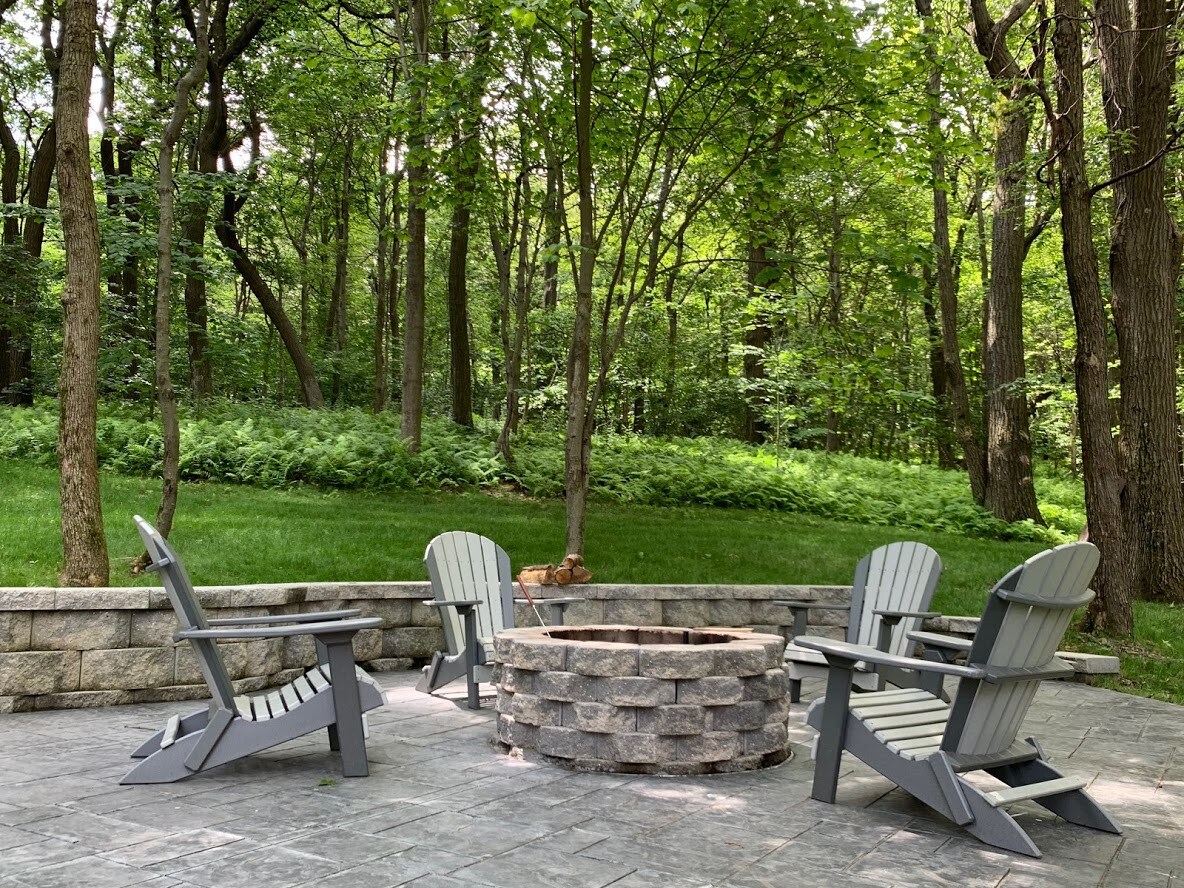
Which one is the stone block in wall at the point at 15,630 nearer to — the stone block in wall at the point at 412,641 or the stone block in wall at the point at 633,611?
the stone block in wall at the point at 412,641

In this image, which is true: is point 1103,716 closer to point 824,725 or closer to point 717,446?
point 824,725

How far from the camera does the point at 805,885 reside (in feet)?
8.89

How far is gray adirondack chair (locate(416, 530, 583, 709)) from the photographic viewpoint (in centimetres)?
530

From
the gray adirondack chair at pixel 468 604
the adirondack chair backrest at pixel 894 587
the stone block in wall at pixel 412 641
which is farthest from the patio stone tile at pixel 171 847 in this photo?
the adirondack chair backrest at pixel 894 587

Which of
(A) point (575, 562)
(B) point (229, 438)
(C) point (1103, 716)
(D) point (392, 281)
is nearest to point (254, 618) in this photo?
(A) point (575, 562)

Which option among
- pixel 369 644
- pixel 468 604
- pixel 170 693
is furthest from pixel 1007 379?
pixel 170 693

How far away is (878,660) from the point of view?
11.2 feet

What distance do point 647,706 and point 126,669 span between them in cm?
280

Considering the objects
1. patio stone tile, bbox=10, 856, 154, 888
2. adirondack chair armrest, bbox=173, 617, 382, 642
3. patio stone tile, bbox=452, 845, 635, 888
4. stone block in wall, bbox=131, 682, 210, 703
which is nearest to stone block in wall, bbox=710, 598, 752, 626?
stone block in wall, bbox=131, 682, 210, 703

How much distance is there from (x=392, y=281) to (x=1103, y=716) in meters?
17.7

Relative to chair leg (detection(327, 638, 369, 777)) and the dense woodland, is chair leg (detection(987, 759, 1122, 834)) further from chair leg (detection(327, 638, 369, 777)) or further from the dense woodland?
the dense woodland

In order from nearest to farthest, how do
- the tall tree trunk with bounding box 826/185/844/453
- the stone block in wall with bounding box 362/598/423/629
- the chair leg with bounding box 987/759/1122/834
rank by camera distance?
1. the chair leg with bounding box 987/759/1122/834
2. the stone block in wall with bounding box 362/598/423/629
3. the tall tree trunk with bounding box 826/185/844/453

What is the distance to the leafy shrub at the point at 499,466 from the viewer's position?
11320 millimetres

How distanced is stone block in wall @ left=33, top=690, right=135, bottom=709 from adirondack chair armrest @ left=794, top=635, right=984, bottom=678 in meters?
3.48
